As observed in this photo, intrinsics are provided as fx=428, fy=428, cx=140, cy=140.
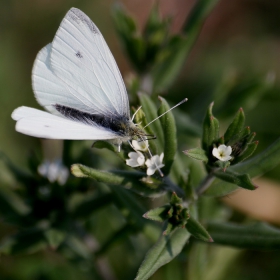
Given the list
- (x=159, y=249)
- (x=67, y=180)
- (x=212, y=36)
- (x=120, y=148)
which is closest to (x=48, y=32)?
(x=212, y=36)

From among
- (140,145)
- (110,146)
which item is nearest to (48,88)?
(110,146)

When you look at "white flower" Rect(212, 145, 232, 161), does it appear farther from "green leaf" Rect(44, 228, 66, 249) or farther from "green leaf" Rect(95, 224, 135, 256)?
"green leaf" Rect(44, 228, 66, 249)

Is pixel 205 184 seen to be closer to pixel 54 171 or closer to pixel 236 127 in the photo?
pixel 236 127

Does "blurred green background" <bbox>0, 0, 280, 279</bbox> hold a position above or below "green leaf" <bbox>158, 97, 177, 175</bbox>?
below

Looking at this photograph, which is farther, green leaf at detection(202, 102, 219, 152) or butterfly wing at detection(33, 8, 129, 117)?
butterfly wing at detection(33, 8, 129, 117)

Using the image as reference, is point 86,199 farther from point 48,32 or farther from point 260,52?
point 260,52

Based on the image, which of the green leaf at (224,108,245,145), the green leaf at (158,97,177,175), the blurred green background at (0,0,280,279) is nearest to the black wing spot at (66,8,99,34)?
the green leaf at (158,97,177,175)
